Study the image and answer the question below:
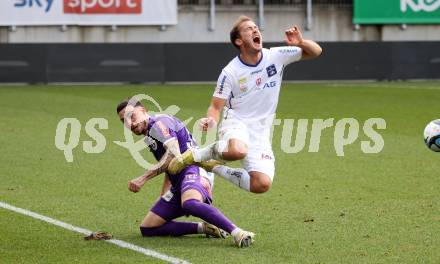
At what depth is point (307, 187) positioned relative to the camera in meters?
12.6

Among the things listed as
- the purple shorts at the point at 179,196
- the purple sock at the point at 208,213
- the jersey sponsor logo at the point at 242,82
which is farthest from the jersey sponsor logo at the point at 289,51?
the purple sock at the point at 208,213

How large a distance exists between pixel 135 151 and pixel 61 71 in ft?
61.2

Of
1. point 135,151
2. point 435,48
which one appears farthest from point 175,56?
point 135,151

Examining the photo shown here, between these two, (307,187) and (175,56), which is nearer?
(307,187)

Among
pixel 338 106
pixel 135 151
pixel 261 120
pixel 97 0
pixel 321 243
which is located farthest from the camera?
pixel 97 0

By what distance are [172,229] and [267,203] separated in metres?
2.12

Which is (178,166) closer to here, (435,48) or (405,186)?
(405,186)

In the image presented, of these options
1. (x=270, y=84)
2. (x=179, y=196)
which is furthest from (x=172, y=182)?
A: (x=270, y=84)

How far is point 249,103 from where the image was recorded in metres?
9.56

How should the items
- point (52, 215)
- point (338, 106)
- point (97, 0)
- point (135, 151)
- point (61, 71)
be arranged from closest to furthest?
1. point (52, 215)
2. point (135, 151)
3. point (338, 106)
4. point (61, 71)
5. point (97, 0)

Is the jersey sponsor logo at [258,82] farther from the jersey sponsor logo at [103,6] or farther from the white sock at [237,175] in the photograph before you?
the jersey sponsor logo at [103,6]

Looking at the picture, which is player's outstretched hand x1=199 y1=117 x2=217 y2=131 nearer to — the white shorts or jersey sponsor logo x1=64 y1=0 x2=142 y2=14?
the white shorts

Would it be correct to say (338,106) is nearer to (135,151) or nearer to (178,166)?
(135,151)

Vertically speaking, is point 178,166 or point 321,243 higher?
point 178,166
